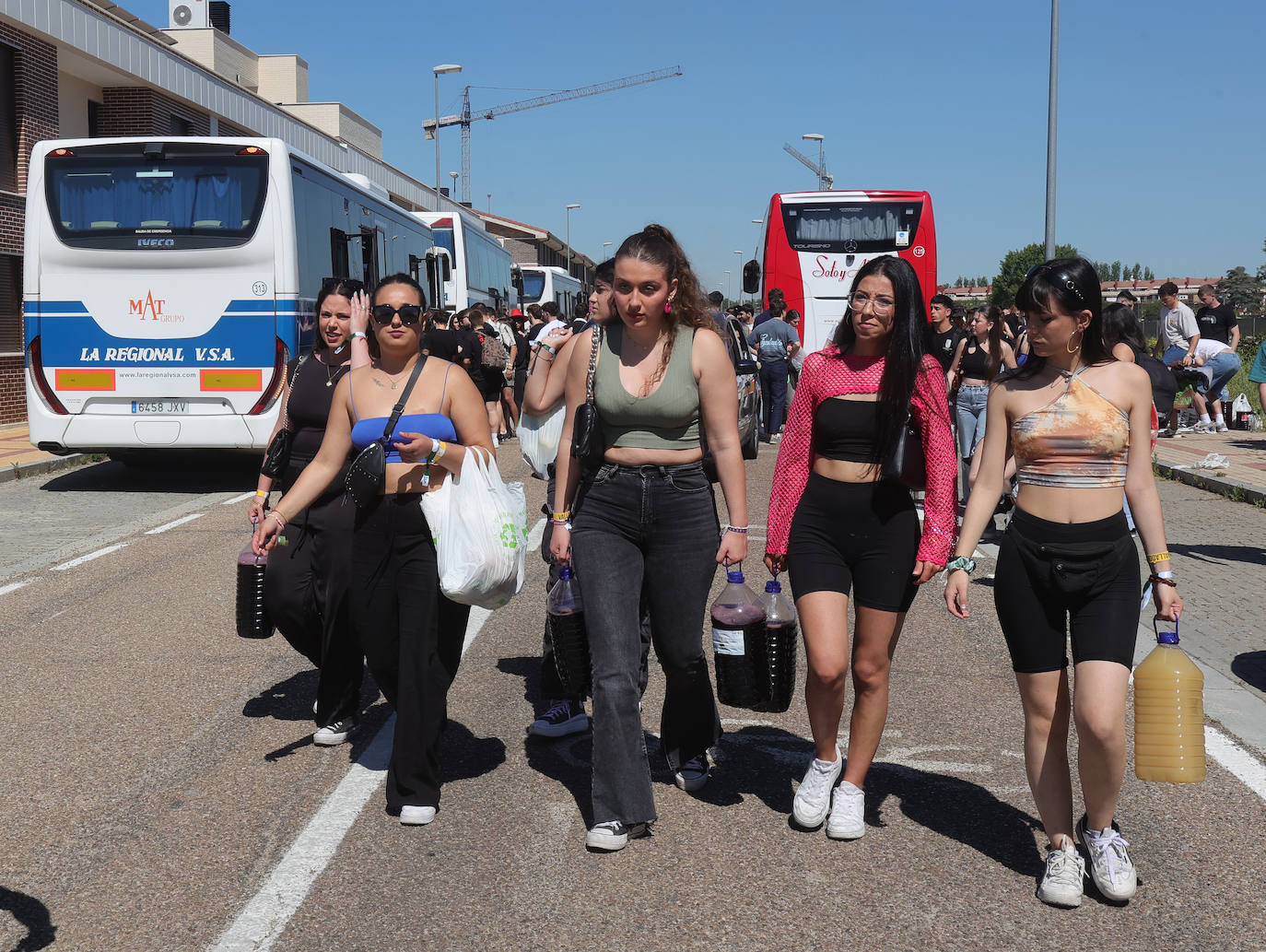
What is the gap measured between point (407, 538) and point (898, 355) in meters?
1.73

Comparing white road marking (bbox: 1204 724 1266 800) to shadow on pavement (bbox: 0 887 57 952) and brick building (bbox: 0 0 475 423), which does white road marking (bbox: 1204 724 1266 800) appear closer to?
shadow on pavement (bbox: 0 887 57 952)

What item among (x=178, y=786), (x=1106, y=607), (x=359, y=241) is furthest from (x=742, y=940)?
(x=359, y=241)

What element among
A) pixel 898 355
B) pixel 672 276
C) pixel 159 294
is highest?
pixel 159 294

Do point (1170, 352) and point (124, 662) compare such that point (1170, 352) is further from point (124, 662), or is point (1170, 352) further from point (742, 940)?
point (742, 940)

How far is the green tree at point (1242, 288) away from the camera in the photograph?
113 metres

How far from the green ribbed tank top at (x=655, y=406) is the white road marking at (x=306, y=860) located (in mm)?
1530

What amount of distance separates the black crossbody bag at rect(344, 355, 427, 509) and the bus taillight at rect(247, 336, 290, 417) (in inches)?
367

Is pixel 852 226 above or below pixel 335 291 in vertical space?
above

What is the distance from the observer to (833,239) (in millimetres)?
22734

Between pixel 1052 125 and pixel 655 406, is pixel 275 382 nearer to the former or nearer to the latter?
pixel 655 406

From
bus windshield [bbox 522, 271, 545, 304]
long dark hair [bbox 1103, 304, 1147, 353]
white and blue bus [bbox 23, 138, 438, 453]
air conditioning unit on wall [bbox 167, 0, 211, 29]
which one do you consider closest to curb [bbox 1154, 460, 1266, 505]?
long dark hair [bbox 1103, 304, 1147, 353]

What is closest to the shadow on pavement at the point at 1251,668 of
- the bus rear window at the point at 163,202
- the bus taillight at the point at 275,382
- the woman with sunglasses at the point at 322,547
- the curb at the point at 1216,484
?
the woman with sunglasses at the point at 322,547

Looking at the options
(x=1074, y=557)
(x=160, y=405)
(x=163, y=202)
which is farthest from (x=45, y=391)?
(x=1074, y=557)

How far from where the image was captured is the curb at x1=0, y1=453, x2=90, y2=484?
1489 cm
